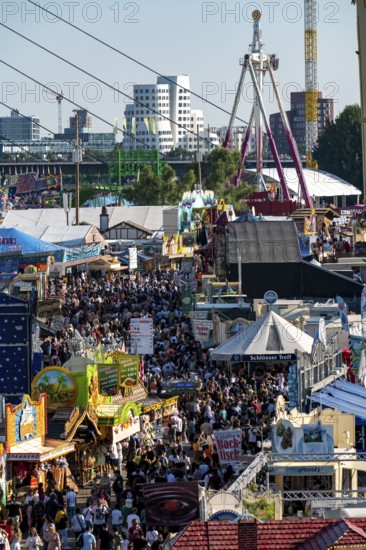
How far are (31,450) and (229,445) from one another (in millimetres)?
3098

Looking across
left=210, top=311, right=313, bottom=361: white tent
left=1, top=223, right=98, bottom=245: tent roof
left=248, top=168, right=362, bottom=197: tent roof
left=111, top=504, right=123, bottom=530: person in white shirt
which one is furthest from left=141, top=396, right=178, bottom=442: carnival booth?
left=248, top=168, right=362, bottom=197: tent roof

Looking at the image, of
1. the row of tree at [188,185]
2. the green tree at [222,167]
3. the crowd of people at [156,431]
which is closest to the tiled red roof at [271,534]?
the crowd of people at [156,431]

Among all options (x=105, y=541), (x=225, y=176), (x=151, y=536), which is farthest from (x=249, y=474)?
(x=225, y=176)

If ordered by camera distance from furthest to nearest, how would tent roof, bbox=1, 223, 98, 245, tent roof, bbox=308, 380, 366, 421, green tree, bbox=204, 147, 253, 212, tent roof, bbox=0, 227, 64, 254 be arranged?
green tree, bbox=204, 147, 253, 212 → tent roof, bbox=1, 223, 98, 245 → tent roof, bbox=0, 227, 64, 254 → tent roof, bbox=308, 380, 366, 421

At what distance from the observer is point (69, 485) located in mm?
25750

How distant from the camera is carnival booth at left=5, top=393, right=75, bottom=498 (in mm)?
24516

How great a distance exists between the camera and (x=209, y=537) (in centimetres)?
1462

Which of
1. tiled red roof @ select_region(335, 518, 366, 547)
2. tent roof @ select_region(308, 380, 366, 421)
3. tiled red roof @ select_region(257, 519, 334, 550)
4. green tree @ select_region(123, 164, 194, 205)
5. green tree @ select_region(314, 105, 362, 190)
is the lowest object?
tiled red roof @ select_region(257, 519, 334, 550)

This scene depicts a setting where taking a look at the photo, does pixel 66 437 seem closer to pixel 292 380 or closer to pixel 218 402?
pixel 292 380

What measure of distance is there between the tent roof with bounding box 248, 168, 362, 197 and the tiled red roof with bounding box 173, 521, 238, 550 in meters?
112

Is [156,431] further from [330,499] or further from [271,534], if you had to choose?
[271,534]

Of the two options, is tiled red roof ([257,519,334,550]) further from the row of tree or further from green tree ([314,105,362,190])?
green tree ([314,105,362,190])

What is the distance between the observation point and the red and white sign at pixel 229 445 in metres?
25.2

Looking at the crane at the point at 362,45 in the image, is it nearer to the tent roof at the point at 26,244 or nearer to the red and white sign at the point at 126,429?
the red and white sign at the point at 126,429
